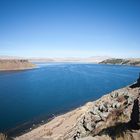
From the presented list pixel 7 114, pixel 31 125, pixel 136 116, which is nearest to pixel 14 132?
pixel 31 125

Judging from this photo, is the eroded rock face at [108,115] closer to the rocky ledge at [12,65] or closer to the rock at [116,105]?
the rock at [116,105]

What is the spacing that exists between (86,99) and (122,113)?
42.0 meters

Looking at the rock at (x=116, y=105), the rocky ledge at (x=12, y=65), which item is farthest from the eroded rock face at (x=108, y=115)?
the rocky ledge at (x=12, y=65)

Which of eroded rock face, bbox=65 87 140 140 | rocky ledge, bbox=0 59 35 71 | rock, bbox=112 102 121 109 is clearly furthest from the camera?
rocky ledge, bbox=0 59 35 71

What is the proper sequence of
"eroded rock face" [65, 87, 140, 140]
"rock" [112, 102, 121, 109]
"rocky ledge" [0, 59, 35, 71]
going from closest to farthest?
1. "eroded rock face" [65, 87, 140, 140]
2. "rock" [112, 102, 121, 109]
3. "rocky ledge" [0, 59, 35, 71]

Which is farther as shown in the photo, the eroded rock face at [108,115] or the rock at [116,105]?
the rock at [116,105]

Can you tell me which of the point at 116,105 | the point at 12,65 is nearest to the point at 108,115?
the point at 116,105

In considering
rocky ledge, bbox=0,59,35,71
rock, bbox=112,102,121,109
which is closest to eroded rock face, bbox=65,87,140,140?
rock, bbox=112,102,121,109

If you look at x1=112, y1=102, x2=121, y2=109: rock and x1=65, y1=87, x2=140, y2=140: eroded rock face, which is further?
x1=112, y1=102, x2=121, y2=109: rock

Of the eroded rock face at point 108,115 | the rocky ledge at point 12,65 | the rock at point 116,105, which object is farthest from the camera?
the rocky ledge at point 12,65

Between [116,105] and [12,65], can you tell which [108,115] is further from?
[12,65]

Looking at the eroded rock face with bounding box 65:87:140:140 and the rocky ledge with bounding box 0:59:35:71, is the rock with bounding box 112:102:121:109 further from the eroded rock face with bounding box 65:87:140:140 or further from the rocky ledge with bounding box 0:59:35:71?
the rocky ledge with bounding box 0:59:35:71

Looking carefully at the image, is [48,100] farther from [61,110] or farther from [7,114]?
[7,114]

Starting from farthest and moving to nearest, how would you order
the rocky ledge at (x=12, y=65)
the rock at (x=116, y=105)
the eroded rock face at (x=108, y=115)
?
the rocky ledge at (x=12, y=65) → the rock at (x=116, y=105) → the eroded rock face at (x=108, y=115)
